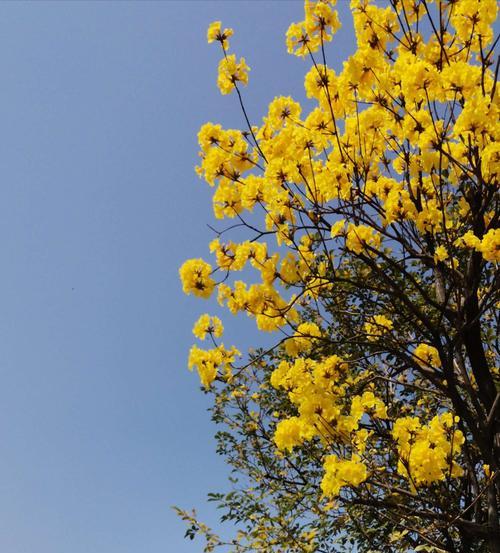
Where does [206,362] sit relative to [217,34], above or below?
below

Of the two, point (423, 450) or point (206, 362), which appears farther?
point (206, 362)

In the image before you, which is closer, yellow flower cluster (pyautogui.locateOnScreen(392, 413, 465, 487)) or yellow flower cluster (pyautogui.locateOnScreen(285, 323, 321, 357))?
yellow flower cluster (pyautogui.locateOnScreen(392, 413, 465, 487))

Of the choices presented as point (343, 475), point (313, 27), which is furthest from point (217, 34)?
point (343, 475)

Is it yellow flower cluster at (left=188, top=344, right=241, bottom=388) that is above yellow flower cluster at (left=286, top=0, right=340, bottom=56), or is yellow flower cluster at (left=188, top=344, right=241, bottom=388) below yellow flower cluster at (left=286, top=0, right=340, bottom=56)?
below

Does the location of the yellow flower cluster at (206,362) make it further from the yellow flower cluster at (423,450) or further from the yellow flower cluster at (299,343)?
the yellow flower cluster at (423,450)

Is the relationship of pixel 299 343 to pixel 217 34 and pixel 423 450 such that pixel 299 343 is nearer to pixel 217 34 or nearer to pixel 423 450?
pixel 423 450

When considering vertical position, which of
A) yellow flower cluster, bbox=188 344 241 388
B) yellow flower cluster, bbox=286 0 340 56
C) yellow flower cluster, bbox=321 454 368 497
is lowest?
yellow flower cluster, bbox=321 454 368 497

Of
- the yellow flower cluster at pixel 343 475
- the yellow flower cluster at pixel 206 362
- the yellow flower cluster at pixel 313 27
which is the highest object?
the yellow flower cluster at pixel 313 27

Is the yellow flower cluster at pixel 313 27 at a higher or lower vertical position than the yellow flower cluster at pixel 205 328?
higher

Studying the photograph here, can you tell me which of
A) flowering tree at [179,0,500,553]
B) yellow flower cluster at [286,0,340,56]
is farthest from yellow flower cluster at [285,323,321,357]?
yellow flower cluster at [286,0,340,56]

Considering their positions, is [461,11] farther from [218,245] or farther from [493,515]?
[493,515]

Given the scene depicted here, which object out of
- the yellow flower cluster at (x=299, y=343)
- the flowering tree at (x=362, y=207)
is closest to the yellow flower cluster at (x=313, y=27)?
the flowering tree at (x=362, y=207)

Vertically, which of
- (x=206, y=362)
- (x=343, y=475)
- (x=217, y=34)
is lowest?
(x=343, y=475)

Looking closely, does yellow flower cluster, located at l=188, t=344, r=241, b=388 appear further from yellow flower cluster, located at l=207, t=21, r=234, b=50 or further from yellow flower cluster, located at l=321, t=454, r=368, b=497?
yellow flower cluster, located at l=207, t=21, r=234, b=50
